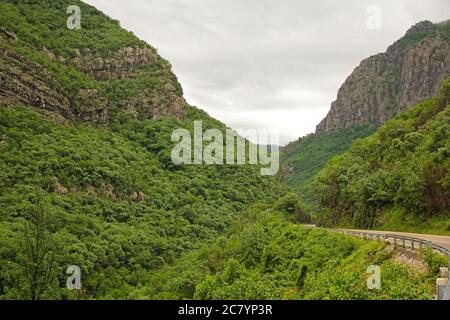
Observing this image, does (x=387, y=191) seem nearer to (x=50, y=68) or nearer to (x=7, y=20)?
(x=50, y=68)

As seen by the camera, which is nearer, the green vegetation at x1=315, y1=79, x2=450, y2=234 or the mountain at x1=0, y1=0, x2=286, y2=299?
the green vegetation at x1=315, y1=79, x2=450, y2=234

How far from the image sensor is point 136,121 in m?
103

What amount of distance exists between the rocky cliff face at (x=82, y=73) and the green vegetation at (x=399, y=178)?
161ft

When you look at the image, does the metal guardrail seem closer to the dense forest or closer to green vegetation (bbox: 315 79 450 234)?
the dense forest

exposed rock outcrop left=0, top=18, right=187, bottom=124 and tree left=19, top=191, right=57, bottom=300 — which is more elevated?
exposed rock outcrop left=0, top=18, right=187, bottom=124

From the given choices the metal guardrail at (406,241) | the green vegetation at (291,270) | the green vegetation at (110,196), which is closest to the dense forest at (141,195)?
the green vegetation at (291,270)

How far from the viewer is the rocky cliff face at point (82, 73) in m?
77.9

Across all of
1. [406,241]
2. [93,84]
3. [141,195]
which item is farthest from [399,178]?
[93,84]

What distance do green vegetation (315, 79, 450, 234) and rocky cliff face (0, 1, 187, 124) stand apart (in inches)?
1937

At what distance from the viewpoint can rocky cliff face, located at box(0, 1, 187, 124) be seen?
77938 mm

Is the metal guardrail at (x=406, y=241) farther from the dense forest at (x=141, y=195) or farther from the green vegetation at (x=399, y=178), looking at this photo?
the green vegetation at (x=399, y=178)

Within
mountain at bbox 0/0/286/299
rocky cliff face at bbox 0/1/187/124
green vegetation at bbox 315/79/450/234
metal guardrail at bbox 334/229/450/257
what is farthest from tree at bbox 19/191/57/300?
rocky cliff face at bbox 0/1/187/124

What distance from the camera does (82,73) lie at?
10294 centimetres
